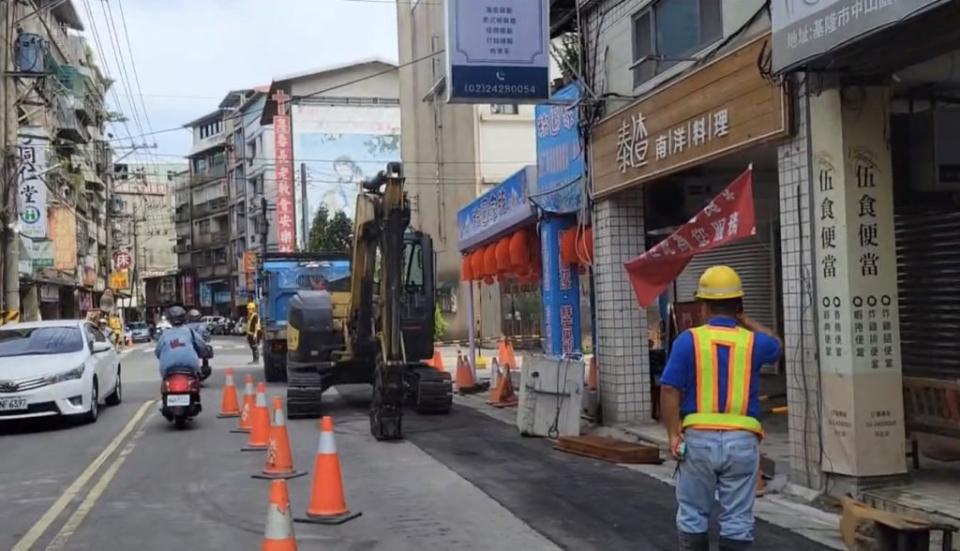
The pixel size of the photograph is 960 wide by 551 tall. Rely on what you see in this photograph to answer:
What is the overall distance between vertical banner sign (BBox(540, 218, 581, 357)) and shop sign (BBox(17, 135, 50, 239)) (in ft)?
74.7

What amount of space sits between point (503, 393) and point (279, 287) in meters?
8.65

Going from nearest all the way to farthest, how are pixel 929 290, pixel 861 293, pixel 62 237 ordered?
pixel 861 293
pixel 929 290
pixel 62 237

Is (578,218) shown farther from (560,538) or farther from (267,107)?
(267,107)

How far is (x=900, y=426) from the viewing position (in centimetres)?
771

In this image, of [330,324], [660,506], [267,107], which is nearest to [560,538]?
[660,506]

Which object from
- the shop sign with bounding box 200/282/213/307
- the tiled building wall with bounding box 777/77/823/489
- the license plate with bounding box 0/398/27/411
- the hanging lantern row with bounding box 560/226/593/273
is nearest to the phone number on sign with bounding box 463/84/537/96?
the hanging lantern row with bounding box 560/226/593/273

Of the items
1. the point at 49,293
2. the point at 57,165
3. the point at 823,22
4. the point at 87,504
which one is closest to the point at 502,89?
the point at 823,22

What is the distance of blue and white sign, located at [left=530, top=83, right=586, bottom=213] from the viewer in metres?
13.5

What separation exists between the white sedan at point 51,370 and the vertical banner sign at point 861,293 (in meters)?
10.5

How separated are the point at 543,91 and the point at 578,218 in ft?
9.15

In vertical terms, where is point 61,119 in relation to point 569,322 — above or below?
above

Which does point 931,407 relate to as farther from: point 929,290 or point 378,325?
point 378,325

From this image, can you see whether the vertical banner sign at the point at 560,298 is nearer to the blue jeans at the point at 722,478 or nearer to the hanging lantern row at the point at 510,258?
the hanging lantern row at the point at 510,258

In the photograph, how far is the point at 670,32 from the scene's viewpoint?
11148mm
